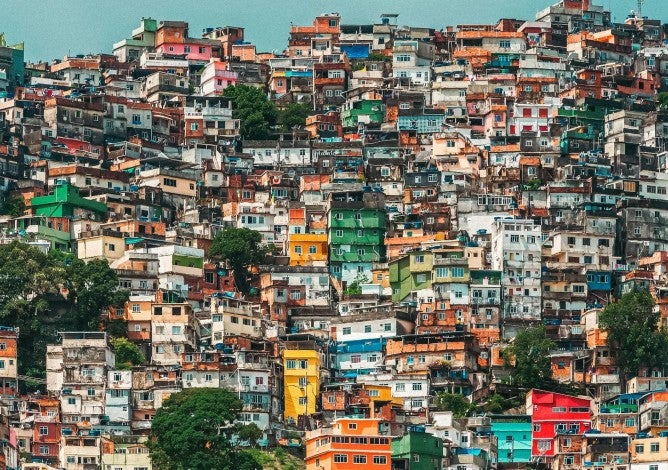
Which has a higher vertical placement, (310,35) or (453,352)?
(310,35)

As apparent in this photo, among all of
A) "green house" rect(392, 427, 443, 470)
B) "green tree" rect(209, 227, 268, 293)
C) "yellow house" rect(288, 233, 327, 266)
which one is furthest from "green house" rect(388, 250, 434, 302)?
"green house" rect(392, 427, 443, 470)

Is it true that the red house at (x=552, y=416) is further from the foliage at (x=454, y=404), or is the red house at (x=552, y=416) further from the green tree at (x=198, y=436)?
the green tree at (x=198, y=436)

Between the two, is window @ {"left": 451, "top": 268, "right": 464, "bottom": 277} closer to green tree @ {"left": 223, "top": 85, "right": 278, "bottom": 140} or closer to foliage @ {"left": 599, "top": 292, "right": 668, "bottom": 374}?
foliage @ {"left": 599, "top": 292, "right": 668, "bottom": 374}

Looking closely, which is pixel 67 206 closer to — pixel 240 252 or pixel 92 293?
pixel 240 252

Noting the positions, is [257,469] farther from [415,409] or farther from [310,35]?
[310,35]

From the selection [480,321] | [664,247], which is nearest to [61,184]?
[480,321]

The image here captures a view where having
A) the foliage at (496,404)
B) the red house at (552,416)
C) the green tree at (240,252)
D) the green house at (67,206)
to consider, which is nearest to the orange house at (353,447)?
the red house at (552,416)

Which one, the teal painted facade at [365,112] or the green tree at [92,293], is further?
the teal painted facade at [365,112]
